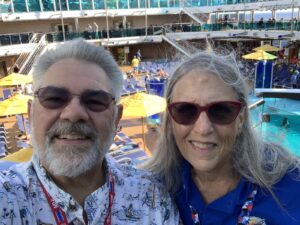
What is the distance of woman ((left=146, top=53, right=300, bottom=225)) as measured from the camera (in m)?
1.95

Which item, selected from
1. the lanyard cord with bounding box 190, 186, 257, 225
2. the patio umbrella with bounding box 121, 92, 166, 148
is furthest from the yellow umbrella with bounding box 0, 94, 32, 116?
the lanyard cord with bounding box 190, 186, 257, 225

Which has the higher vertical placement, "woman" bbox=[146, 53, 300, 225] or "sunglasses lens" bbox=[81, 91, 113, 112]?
"sunglasses lens" bbox=[81, 91, 113, 112]

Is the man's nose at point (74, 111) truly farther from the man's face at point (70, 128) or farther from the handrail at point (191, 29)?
the handrail at point (191, 29)

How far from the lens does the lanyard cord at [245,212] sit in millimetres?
1905

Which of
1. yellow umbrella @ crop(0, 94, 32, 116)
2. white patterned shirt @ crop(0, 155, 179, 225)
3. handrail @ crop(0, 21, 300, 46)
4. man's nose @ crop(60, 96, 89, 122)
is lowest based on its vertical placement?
yellow umbrella @ crop(0, 94, 32, 116)

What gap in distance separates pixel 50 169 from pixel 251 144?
1311mm

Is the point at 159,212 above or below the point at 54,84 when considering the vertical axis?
below

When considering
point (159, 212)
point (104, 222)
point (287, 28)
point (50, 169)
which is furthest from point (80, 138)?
point (287, 28)

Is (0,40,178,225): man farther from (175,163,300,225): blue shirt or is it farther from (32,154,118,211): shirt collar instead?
(175,163,300,225): blue shirt

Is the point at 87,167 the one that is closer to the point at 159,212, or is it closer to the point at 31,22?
the point at 159,212

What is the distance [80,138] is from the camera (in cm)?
181

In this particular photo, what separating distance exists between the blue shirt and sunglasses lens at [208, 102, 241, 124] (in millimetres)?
413

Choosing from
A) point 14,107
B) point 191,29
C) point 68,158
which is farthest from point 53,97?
point 191,29

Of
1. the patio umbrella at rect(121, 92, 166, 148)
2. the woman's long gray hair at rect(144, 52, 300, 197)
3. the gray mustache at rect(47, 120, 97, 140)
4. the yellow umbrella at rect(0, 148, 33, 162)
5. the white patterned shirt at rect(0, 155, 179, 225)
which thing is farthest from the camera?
the patio umbrella at rect(121, 92, 166, 148)
